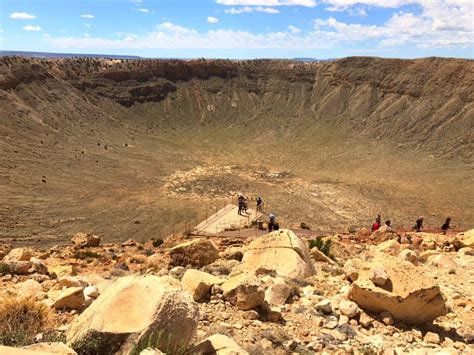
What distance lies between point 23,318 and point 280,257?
23.5 feet

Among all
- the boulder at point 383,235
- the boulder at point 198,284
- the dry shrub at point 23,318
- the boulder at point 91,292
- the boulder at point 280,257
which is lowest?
the boulder at point 383,235

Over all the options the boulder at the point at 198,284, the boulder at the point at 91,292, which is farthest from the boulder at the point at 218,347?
the boulder at the point at 91,292

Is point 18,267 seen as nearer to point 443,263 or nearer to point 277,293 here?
point 277,293

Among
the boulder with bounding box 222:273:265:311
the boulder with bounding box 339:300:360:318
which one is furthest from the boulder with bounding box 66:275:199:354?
the boulder with bounding box 339:300:360:318

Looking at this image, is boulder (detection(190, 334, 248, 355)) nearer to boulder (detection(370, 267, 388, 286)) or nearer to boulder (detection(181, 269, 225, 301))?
boulder (detection(181, 269, 225, 301))

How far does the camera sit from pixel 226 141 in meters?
72.2

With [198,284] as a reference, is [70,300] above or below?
below

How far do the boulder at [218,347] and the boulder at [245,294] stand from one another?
7.12 feet

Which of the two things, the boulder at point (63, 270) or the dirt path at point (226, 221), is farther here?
the dirt path at point (226, 221)

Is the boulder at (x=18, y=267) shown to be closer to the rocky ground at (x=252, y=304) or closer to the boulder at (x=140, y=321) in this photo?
the rocky ground at (x=252, y=304)

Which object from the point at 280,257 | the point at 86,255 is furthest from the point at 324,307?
the point at 86,255

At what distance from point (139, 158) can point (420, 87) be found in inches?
1810

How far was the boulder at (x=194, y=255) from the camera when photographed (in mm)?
14078

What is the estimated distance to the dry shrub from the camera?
6648mm
